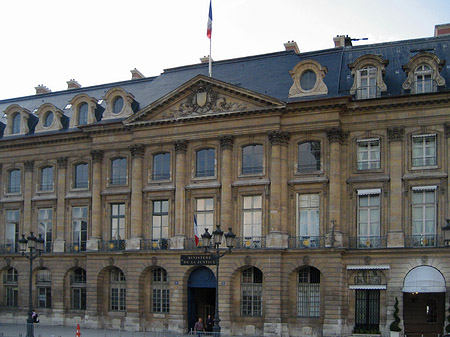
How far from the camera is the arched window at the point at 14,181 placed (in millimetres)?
53188

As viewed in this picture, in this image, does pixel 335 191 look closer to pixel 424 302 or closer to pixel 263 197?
pixel 263 197

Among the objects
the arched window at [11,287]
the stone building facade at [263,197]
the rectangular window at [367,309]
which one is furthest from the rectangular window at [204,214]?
the arched window at [11,287]

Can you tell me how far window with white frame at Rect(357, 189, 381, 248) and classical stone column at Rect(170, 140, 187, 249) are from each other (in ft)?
36.2

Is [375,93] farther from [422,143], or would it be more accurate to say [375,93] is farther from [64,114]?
[64,114]

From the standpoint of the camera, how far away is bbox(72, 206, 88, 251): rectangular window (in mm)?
49750

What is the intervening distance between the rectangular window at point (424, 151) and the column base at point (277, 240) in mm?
8664

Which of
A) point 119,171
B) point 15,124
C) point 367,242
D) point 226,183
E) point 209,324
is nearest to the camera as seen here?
point 367,242

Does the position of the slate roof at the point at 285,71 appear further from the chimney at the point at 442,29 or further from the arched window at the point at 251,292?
the arched window at the point at 251,292

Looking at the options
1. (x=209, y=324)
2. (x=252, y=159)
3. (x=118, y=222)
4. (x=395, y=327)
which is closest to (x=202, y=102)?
(x=252, y=159)

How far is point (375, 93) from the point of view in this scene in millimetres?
42125

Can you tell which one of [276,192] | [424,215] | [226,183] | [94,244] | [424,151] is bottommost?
[94,244]

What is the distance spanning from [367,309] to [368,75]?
546 inches

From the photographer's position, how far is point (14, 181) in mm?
53406

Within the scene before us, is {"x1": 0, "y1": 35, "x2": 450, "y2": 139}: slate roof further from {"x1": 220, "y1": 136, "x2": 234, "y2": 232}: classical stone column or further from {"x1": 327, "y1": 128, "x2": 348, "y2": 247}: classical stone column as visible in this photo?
{"x1": 220, "y1": 136, "x2": 234, "y2": 232}: classical stone column
